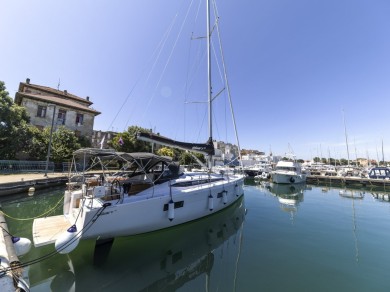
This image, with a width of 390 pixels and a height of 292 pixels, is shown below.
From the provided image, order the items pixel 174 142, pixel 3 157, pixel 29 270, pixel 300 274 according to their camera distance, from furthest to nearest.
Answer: pixel 3 157, pixel 174 142, pixel 300 274, pixel 29 270

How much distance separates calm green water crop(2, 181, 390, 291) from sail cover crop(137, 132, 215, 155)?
396cm

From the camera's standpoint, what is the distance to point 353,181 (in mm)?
30875

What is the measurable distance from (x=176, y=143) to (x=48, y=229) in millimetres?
6155

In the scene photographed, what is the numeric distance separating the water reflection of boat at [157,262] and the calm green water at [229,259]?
3 cm

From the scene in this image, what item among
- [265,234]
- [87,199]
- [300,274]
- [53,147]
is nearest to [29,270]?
[87,199]

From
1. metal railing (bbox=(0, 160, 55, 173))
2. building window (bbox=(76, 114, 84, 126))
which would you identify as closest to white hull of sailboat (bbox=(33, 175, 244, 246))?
metal railing (bbox=(0, 160, 55, 173))

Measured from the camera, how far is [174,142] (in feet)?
33.2

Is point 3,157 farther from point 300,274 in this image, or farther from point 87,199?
point 300,274

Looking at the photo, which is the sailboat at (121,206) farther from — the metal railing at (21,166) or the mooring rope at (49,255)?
the metal railing at (21,166)

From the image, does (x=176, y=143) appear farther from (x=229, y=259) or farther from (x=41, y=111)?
(x=41, y=111)

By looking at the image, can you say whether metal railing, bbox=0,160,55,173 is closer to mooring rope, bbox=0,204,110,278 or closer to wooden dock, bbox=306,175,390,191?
mooring rope, bbox=0,204,110,278

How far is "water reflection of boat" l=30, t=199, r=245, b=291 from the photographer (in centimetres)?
522

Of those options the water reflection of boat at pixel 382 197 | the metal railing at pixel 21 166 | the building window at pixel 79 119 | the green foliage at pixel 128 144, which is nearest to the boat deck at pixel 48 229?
the metal railing at pixel 21 166

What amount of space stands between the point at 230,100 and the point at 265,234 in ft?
31.6
